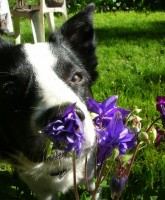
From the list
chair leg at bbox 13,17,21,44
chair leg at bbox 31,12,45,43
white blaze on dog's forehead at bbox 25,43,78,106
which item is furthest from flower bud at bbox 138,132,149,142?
chair leg at bbox 13,17,21,44

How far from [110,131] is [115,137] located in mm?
23

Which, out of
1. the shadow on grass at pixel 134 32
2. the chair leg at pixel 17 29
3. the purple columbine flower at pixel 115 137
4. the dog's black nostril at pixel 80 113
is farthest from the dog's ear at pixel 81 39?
the shadow on grass at pixel 134 32

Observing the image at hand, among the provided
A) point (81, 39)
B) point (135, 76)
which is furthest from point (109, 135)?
point (135, 76)

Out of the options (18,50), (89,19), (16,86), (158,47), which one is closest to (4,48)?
(18,50)

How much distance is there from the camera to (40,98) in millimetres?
1637

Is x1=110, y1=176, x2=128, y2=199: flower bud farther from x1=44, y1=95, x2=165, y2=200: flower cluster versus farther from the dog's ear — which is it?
the dog's ear

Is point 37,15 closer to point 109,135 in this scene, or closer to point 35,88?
point 35,88

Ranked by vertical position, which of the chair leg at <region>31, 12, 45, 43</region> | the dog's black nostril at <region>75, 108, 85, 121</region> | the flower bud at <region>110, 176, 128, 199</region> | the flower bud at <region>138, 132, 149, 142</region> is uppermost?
the flower bud at <region>138, 132, 149, 142</region>

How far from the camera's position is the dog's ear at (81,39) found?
2.27 meters

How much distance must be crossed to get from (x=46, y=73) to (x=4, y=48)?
450 millimetres

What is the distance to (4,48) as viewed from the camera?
211cm

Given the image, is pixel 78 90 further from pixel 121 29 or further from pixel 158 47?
pixel 121 29

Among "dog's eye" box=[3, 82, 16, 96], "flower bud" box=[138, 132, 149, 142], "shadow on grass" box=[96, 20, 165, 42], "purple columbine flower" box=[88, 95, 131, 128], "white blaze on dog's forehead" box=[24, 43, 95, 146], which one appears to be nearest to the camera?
"flower bud" box=[138, 132, 149, 142]

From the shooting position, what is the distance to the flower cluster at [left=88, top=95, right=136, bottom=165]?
1109 millimetres
